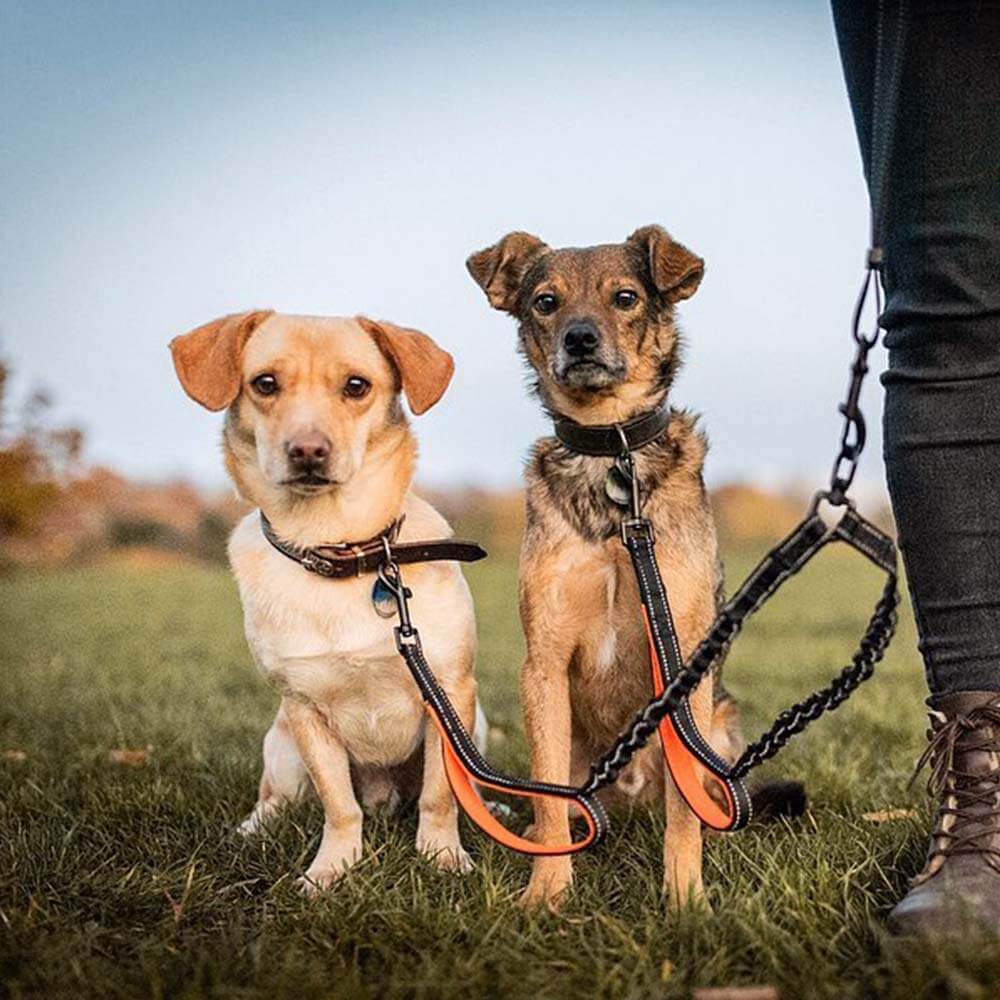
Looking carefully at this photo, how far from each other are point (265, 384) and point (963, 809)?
202 cm

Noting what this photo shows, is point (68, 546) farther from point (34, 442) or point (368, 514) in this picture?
point (368, 514)

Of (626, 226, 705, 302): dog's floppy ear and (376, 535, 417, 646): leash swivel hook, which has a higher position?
(626, 226, 705, 302): dog's floppy ear

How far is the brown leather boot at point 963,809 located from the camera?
2.32 metres

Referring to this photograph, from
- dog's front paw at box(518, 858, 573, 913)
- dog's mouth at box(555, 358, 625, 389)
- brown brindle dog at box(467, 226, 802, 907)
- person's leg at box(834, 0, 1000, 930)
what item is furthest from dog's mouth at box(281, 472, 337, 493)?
person's leg at box(834, 0, 1000, 930)

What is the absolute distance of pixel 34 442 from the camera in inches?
479

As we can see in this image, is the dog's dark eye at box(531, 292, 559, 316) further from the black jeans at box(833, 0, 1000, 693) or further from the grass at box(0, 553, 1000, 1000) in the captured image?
the grass at box(0, 553, 1000, 1000)

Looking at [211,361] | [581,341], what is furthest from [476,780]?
[211,361]

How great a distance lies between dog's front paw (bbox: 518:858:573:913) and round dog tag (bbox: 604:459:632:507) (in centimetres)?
93

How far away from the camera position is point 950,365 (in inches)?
97.8

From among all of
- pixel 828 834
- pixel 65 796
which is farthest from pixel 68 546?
pixel 828 834

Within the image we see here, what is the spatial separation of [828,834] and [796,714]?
0.70m

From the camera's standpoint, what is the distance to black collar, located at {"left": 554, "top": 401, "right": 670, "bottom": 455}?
3.18 m

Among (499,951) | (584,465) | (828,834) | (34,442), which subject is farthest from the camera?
(34,442)

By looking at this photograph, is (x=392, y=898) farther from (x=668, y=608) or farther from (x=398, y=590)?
(x=668, y=608)
